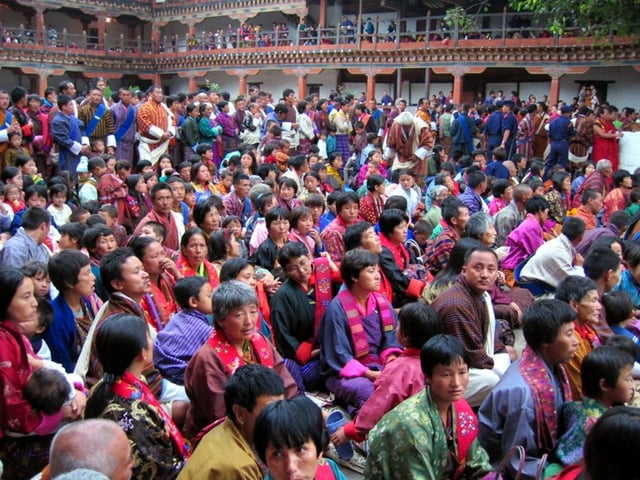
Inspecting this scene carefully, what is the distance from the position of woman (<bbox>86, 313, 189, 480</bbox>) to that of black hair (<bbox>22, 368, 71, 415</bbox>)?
332 mm

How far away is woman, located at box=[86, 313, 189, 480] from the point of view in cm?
260

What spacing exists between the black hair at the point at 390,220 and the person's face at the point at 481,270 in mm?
1492

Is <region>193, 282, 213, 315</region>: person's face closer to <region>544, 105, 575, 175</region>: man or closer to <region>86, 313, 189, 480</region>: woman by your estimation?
<region>86, 313, 189, 480</region>: woman

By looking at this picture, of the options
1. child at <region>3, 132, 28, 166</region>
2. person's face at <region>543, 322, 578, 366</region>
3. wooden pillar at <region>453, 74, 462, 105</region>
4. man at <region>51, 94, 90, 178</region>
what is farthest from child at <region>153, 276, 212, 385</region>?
wooden pillar at <region>453, 74, 462, 105</region>

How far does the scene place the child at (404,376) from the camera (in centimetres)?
318

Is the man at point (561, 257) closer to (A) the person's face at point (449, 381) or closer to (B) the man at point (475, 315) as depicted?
(B) the man at point (475, 315)

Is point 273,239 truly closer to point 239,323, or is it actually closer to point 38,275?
point 38,275

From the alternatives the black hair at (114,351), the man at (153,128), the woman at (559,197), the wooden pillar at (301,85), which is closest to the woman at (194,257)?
the black hair at (114,351)

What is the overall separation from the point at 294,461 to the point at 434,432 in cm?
76

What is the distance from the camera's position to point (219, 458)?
95.2 inches

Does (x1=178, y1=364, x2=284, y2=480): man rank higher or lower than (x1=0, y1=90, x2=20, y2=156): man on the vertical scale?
lower

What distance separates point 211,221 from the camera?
18.0 feet

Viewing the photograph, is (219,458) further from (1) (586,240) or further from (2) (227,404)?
(1) (586,240)

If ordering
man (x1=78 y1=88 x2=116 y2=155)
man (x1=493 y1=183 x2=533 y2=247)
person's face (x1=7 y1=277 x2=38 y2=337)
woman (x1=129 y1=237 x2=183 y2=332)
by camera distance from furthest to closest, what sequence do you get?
man (x1=78 y1=88 x2=116 y2=155) < man (x1=493 y1=183 x2=533 y2=247) < woman (x1=129 y1=237 x2=183 y2=332) < person's face (x1=7 y1=277 x2=38 y2=337)
